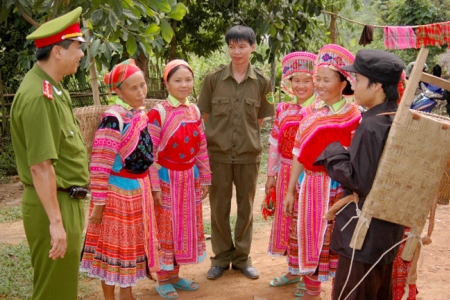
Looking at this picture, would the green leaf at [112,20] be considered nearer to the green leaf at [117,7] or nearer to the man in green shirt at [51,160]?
the green leaf at [117,7]

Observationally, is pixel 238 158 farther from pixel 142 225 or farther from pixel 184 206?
pixel 142 225

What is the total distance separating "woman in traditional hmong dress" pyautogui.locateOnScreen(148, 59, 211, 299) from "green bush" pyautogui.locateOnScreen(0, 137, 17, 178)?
6210mm

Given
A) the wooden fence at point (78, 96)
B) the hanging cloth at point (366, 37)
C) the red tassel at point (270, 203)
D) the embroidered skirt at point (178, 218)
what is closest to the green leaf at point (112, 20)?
the embroidered skirt at point (178, 218)

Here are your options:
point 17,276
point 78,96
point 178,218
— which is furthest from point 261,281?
point 78,96

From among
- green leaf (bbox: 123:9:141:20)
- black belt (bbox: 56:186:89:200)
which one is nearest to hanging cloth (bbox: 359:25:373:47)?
green leaf (bbox: 123:9:141:20)

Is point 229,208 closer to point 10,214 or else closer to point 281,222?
point 281,222

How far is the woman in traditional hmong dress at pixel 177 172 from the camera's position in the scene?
4074 mm

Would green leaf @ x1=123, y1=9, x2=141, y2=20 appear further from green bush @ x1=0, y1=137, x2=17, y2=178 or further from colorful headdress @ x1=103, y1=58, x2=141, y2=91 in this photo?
green bush @ x1=0, y1=137, x2=17, y2=178

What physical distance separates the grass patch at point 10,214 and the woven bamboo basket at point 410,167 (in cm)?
511

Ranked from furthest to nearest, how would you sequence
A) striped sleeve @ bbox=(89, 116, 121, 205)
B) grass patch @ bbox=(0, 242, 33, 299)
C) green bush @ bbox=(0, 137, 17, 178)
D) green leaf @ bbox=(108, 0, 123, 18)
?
green bush @ bbox=(0, 137, 17, 178), grass patch @ bbox=(0, 242, 33, 299), striped sleeve @ bbox=(89, 116, 121, 205), green leaf @ bbox=(108, 0, 123, 18)

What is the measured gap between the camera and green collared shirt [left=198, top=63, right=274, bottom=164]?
450 cm

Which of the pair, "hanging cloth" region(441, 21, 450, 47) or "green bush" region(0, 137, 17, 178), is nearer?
"hanging cloth" region(441, 21, 450, 47)

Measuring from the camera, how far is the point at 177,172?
13.6ft

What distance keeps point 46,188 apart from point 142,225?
1.23 m
